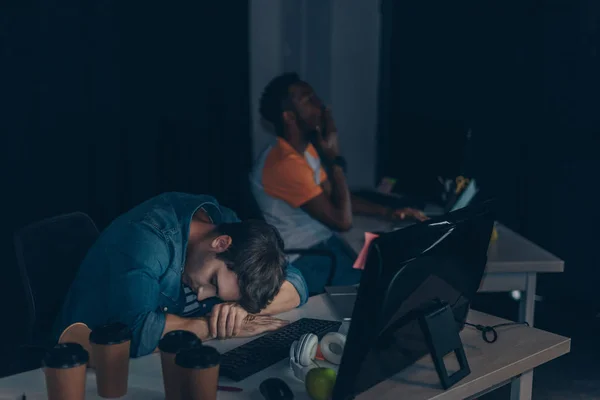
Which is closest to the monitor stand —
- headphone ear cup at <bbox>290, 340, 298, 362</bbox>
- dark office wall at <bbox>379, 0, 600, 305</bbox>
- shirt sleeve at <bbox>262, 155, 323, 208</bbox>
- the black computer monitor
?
the black computer monitor

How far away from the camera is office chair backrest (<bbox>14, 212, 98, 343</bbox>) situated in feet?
6.93

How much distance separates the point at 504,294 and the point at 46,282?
10.7ft

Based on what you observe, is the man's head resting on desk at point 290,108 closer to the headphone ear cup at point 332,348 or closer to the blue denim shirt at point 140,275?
the blue denim shirt at point 140,275

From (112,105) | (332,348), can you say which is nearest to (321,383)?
(332,348)

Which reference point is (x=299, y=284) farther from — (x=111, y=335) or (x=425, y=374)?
(x=111, y=335)

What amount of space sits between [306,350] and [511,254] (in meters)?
1.39

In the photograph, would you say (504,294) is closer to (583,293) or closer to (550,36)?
(583,293)

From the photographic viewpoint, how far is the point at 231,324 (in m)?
1.84

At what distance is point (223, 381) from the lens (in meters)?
1.60

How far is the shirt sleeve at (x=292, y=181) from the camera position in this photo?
3205 millimetres

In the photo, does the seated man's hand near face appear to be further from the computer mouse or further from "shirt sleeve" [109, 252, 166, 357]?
the computer mouse

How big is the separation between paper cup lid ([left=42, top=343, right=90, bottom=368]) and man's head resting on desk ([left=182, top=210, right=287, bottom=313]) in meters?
0.57

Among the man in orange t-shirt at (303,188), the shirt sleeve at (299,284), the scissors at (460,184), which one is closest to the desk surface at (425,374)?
the shirt sleeve at (299,284)

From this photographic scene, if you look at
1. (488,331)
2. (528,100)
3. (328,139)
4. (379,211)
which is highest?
(528,100)
